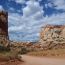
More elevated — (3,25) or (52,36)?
(3,25)

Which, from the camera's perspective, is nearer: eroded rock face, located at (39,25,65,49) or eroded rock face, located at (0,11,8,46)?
eroded rock face, located at (0,11,8,46)

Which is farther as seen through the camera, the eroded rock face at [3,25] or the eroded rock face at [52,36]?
the eroded rock face at [52,36]

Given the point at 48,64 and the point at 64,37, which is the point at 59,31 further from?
the point at 48,64

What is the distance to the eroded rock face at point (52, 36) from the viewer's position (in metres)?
19.2

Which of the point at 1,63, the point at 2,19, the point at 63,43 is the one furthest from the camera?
the point at 63,43

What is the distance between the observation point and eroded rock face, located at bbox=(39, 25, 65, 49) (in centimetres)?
1919

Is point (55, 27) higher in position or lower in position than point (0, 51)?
higher

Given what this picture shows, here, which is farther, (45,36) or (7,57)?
(45,36)

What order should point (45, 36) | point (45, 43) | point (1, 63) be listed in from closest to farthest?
1. point (1, 63)
2. point (45, 43)
3. point (45, 36)

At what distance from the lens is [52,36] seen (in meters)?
20.5

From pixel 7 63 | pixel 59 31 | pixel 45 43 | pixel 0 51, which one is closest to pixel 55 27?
pixel 59 31

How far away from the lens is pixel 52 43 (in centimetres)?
1934

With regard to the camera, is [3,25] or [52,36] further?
[52,36]

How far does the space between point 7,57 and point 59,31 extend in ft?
43.7
